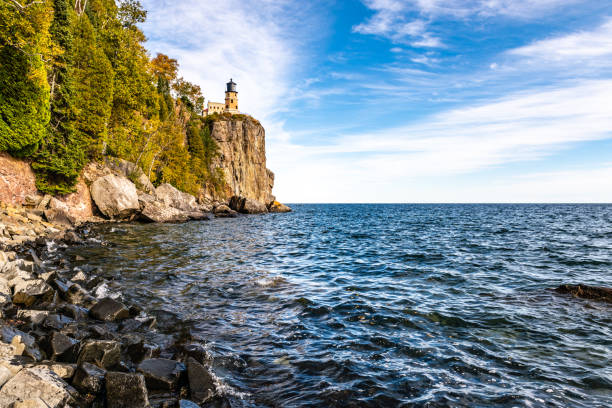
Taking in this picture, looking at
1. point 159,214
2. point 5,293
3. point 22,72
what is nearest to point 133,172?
point 159,214

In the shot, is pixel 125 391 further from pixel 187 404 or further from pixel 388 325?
pixel 388 325

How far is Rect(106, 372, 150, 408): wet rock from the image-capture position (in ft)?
15.7

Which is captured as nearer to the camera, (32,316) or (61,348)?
(61,348)

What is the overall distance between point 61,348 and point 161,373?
6.70 feet

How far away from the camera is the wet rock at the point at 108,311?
28.1 feet

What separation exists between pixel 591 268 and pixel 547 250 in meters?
6.26

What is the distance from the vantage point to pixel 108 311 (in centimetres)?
866

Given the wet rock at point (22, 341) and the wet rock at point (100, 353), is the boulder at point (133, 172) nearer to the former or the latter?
the wet rock at point (22, 341)

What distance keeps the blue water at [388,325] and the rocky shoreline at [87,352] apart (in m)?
0.71

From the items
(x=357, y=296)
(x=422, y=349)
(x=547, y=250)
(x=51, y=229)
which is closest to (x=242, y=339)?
(x=422, y=349)

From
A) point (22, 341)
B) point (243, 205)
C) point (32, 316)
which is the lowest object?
point (32, 316)

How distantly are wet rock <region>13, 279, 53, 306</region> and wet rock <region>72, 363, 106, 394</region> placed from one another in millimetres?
4822

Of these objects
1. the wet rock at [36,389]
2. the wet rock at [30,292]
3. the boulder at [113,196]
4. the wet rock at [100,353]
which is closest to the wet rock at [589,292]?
the wet rock at [100,353]

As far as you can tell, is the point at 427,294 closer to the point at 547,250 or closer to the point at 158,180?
the point at 547,250
